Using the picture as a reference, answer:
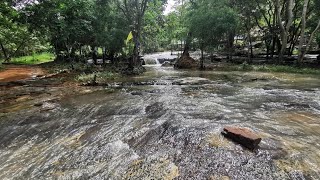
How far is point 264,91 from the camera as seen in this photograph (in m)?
10.6

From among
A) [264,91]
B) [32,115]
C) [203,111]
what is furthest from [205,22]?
[32,115]

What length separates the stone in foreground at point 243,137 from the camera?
4.46 meters

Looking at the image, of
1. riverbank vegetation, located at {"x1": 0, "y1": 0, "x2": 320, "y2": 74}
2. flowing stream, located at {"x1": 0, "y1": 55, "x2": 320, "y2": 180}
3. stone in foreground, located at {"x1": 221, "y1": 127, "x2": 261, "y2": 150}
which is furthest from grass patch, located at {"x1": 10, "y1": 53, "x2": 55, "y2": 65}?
stone in foreground, located at {"x1": 221, "y1": 127, "x2": 261, "y2": 150}

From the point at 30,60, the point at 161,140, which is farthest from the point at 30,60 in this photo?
the point at 161,140

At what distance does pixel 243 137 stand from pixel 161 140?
5.03 ft

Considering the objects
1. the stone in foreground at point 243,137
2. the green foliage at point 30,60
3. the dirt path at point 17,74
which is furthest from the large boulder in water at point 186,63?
the green foliage at point 30,60

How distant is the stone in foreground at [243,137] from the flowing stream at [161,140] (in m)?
0.12

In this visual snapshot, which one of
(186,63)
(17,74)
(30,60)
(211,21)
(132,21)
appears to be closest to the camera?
(211,21)

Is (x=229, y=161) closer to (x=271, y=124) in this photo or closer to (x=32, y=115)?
(x=271, y=124)

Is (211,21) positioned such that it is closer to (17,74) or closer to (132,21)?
(132,21)

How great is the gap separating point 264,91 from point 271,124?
4991mm

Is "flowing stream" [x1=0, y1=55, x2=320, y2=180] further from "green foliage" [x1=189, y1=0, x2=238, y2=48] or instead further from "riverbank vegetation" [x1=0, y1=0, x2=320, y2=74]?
"green foliage" [x1=189, y1=0, x2=238, y2=48]

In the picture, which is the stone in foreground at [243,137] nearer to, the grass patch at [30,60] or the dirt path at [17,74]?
the dirt path at [17,74]

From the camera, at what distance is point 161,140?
16.9ft
